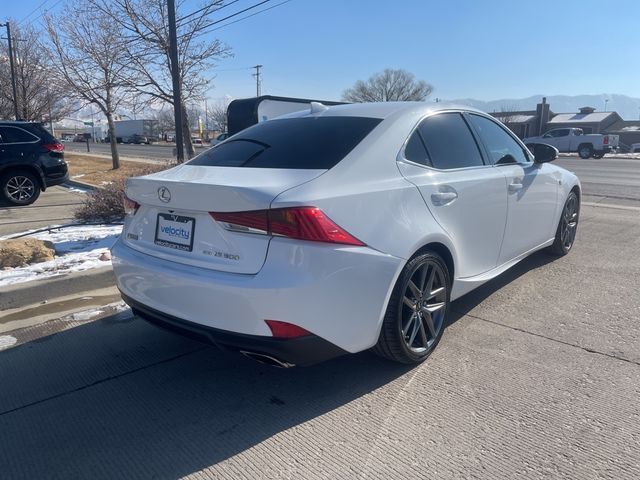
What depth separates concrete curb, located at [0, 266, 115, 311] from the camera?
4.54 m

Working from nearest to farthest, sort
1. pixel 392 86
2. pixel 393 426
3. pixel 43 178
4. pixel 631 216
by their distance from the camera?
pixel 393 426 < pixel 631 216 < pixel 43 178 < pixel 392 86

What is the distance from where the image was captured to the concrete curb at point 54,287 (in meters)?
4.54

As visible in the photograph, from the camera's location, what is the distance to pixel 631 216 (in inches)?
325

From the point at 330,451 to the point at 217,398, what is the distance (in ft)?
2.75

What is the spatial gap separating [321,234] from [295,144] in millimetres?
994

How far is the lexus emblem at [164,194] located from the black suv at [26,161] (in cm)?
950

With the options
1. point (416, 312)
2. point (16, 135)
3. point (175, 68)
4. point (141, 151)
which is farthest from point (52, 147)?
point (141, 151)

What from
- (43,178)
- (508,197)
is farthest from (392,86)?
(508,197)

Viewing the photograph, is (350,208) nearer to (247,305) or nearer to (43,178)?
(247,305)

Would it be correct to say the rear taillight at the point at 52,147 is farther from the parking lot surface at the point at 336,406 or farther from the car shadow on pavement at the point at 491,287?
the car shadow on pavement at the point at 491,287

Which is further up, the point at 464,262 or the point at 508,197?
the point at 508,197

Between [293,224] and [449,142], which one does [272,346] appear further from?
[449,142]

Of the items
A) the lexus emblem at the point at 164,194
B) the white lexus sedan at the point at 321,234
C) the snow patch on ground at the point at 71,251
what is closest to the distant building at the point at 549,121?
the snow patch on ground at the point at 71,251

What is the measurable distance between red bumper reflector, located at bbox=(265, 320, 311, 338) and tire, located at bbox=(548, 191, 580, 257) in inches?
154
